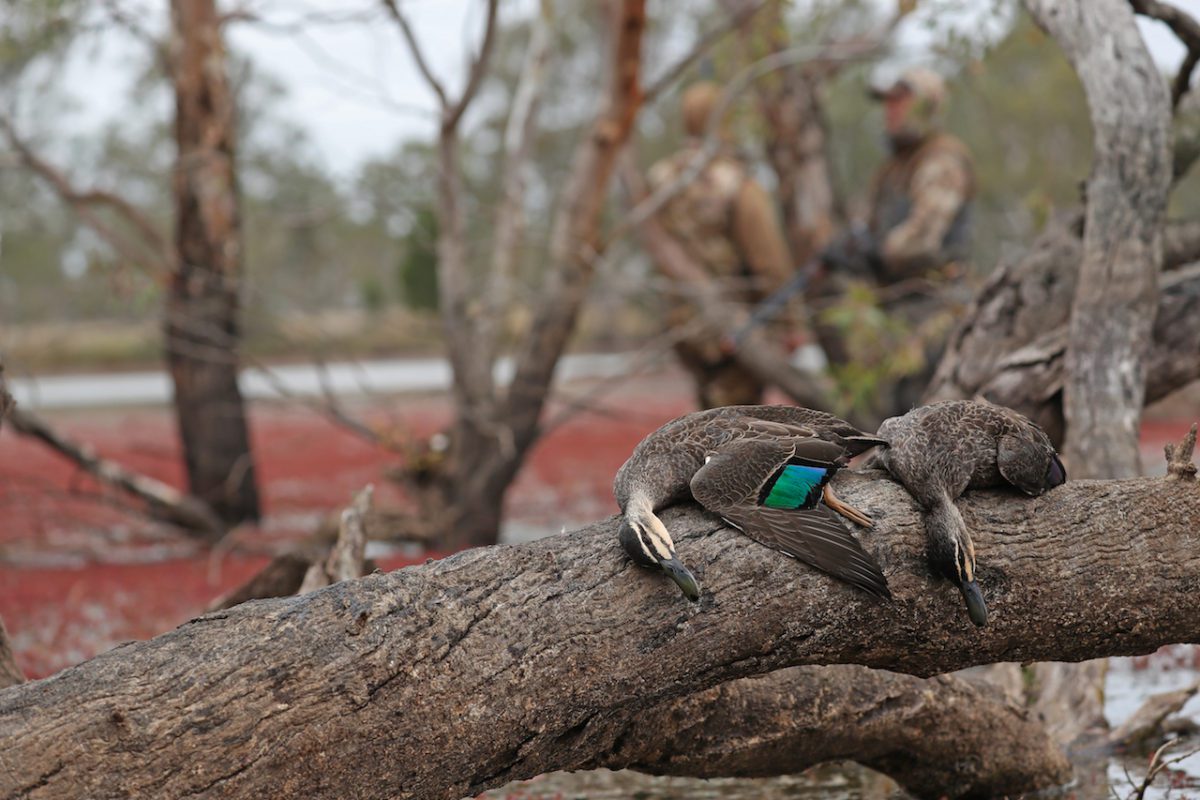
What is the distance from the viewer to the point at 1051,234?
6160 mm

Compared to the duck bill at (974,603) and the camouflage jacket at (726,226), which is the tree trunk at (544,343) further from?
the duck bill at (974,603)

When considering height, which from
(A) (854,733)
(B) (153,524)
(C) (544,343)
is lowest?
(B) (153,524)

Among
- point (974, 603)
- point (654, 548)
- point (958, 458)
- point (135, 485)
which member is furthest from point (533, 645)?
point (135, 485)

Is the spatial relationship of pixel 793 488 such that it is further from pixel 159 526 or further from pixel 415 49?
pixel 159 526

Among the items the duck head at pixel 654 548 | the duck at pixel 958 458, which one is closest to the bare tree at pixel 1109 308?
the duck at pixel 958 458

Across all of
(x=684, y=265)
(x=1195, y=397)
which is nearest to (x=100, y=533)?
(x=684, y=265)

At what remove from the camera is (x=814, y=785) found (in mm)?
5066

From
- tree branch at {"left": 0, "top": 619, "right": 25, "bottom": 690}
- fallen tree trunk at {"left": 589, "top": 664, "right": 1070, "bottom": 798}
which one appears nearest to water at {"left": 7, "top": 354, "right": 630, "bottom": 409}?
fallen tree trunk at {"left": 589, "top": 664, "right": 1070, "bottom": 798}

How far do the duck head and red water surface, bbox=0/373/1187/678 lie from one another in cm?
318

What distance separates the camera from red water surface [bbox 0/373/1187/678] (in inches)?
321

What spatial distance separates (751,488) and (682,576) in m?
0.37

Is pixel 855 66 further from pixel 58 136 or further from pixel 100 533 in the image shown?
pixel 58 136

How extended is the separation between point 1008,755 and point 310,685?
2564mm

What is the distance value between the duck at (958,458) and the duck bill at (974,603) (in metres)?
0.04
